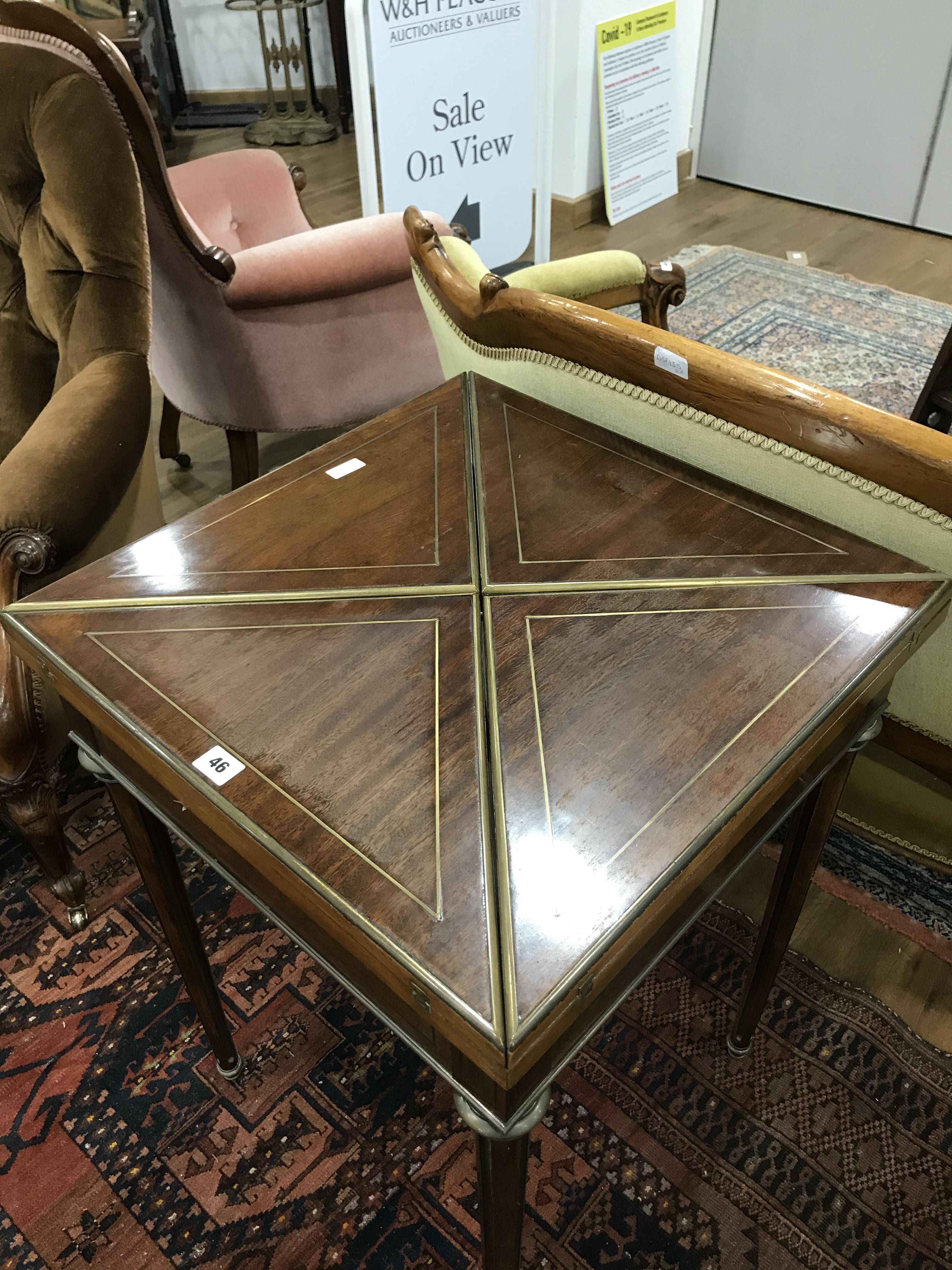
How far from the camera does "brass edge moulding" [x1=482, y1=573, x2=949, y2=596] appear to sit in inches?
33.5

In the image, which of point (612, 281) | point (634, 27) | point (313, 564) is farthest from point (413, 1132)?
point (634, 27)

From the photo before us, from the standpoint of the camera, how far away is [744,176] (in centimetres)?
422

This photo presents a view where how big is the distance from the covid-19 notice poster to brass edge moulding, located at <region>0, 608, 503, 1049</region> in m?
3.63

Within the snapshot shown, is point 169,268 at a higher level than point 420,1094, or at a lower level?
higher

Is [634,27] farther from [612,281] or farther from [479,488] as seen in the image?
[479,488]

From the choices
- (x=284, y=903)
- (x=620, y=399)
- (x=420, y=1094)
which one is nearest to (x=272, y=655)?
(x=284, y=903)

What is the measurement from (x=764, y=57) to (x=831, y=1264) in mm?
4350

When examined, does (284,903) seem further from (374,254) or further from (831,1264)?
(374,254)

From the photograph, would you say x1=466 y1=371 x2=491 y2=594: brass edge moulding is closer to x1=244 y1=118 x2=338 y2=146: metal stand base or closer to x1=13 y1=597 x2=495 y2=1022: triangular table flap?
x1=13 y1=597 x2=495 y2=1022: triangular table flap

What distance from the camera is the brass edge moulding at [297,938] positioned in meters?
0.62

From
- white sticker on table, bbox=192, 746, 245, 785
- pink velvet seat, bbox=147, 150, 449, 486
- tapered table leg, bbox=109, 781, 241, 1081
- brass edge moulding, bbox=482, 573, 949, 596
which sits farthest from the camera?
pink velvet seat, bbox=147, 150, 449, 486

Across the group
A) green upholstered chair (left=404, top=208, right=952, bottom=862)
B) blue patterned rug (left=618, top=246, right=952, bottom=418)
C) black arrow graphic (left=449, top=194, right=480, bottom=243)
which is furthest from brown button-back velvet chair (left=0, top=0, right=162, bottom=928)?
blue patterned rug (left=618, top=246, right=952, bottom=418)

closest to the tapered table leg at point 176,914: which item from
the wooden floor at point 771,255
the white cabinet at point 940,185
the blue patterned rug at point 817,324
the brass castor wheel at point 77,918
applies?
the brass castor wheel at point 77,918

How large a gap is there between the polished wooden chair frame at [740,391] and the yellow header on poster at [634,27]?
112 inches
